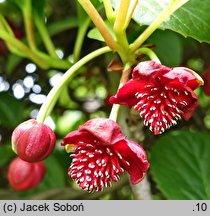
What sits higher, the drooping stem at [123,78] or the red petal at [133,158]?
the drooping stem at [123,78]

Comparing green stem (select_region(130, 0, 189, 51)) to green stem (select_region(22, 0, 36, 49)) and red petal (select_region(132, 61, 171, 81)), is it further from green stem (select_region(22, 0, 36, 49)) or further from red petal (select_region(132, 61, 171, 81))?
green stem (select_region(22, 0, 36, 49))

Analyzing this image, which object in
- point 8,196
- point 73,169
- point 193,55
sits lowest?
point 193,55

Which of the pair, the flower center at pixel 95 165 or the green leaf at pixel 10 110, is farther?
the green leaf at pixel 10 110

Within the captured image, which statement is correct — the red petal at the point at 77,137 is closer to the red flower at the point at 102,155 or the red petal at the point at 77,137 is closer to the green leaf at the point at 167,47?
the red flower at the point at 102,155

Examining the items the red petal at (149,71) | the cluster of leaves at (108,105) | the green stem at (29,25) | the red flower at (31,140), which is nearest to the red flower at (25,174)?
the cluster of leaves at (108,105)

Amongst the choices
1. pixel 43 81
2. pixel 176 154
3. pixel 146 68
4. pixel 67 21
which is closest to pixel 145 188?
pixel 176 154

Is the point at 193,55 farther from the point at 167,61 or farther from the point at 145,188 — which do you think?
the point at 145,188

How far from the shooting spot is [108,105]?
1.32 m

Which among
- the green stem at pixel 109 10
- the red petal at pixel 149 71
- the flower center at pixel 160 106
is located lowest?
the flower center at pixel 160 106

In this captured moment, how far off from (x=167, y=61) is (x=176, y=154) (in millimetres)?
211

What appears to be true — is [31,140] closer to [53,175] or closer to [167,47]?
[167,47]

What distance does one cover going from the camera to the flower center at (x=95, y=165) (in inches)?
26.3

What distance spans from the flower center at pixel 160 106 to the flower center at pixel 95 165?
0.20 ft

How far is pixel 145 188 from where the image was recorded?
99 cm
